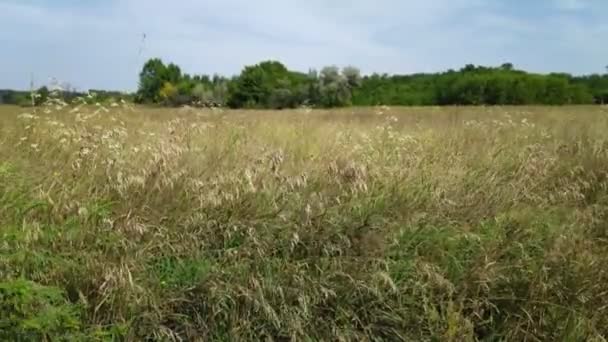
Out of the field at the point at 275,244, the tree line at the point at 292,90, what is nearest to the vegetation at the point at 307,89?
the tree line at the point at 292,90

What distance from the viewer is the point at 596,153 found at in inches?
218

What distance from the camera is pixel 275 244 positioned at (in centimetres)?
325

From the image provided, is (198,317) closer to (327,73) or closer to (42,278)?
(42,278)

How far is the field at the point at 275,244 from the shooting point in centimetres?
274

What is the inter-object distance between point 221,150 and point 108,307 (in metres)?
2.18

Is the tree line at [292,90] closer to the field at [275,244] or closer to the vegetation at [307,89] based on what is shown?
the vegetation at [307,89]

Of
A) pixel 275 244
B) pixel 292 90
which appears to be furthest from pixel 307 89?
pixel 275 244

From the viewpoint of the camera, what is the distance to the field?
2740mm

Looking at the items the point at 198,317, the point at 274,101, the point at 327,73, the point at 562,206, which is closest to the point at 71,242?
the point at 198,317

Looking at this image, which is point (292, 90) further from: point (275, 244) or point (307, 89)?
point (275, 244)

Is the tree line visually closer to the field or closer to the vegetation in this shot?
the vegetation

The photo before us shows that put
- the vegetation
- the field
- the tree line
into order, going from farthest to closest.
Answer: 1. the vegetation
2. the tree line
3. the field

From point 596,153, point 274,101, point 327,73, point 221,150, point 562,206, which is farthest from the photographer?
point 327,73

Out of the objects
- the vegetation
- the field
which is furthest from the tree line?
the field
